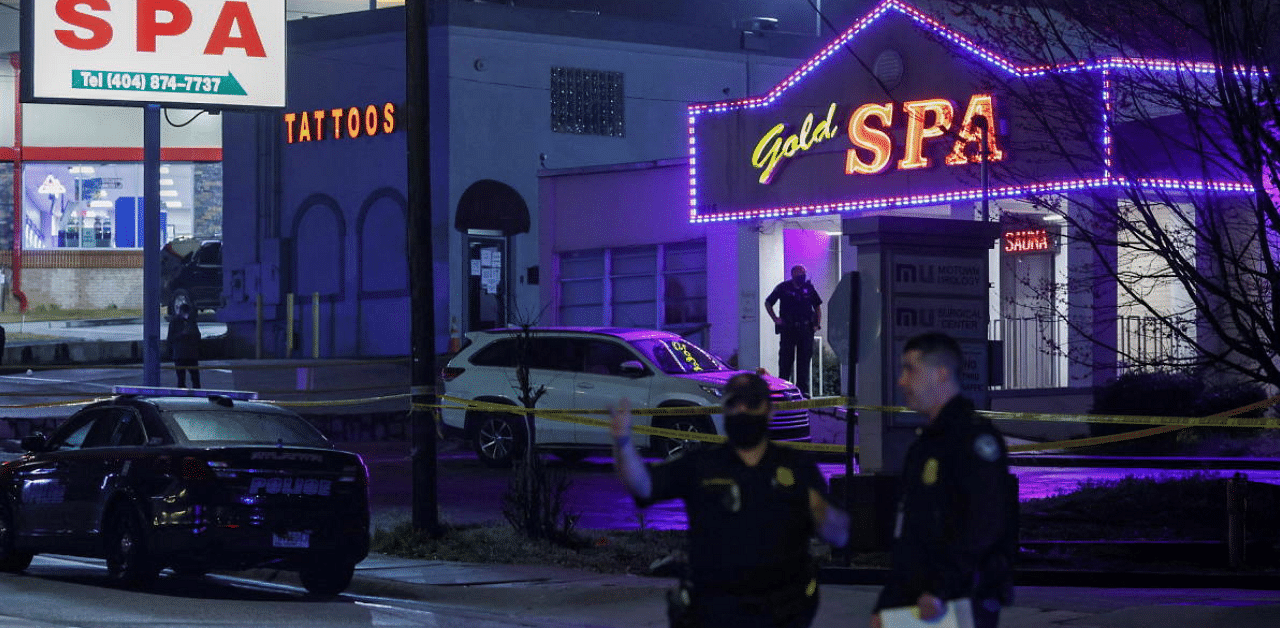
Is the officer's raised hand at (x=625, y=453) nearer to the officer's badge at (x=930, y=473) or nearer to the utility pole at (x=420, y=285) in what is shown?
the officer's badge at (x=930, y=473)

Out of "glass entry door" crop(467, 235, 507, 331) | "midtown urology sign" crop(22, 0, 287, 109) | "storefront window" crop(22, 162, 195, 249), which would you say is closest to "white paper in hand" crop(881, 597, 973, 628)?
"midtown urology sign" crop(22, 0, 287, 109)

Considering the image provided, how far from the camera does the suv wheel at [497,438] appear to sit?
2203cm

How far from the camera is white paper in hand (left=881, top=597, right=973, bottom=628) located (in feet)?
19.5

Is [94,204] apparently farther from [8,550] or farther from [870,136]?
[8,550]

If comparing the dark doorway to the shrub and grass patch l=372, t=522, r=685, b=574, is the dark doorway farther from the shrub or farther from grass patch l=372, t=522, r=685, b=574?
grass patch l=372, t=522, r=685, b=574

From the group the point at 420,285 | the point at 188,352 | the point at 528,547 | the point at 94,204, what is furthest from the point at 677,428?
the point at 94,204

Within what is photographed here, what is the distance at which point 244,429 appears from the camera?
13344 millimetres

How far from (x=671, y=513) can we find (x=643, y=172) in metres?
14.3

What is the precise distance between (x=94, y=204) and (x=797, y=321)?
37.3 meters

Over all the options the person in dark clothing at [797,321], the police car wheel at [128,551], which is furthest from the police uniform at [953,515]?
the person in dark clothing at [797,321]

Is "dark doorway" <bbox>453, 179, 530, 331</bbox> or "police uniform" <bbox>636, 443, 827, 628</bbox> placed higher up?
"dark doorway" <bbox>453, 179, 530, 331</bbox>

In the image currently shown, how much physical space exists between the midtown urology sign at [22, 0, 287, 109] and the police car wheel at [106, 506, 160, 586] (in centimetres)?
1398

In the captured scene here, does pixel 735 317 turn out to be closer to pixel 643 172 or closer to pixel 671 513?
pixel 643 172

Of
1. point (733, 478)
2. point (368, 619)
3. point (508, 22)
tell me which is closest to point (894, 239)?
point (368, 619)
